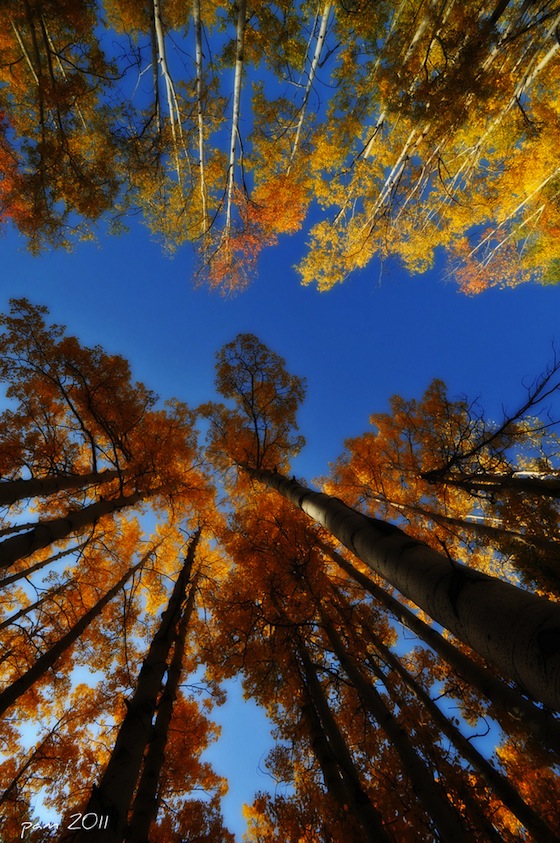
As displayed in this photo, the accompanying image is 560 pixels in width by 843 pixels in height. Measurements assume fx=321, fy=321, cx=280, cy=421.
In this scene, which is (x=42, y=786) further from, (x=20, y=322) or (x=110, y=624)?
(x=20, y=322)

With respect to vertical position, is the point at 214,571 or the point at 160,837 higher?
the point at 214,571

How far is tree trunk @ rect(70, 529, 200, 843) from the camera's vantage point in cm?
304

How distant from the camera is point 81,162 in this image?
8.62m

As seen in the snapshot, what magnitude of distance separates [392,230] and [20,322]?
10615 mm

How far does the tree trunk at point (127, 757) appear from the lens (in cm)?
304

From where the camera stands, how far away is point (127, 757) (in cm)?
347

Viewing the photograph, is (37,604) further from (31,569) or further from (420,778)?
(420,778)

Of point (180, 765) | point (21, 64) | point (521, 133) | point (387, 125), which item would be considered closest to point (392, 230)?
point (387, 125)

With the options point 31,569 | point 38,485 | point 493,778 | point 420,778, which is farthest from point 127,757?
point 31,569

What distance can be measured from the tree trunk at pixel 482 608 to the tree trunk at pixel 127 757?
3491 millimetres

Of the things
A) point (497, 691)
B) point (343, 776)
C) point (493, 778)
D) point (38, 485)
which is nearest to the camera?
point (497, 691)

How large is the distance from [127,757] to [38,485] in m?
4.28

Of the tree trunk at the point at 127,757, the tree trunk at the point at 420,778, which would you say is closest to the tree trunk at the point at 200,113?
the tree trunk at the point at 127,757

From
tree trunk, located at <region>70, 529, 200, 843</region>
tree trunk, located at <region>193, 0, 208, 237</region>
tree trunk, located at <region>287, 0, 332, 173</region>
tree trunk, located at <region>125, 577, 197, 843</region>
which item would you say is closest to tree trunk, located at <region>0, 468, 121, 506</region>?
tree trunk, located at <region>70, 529, 200, 843</region>
